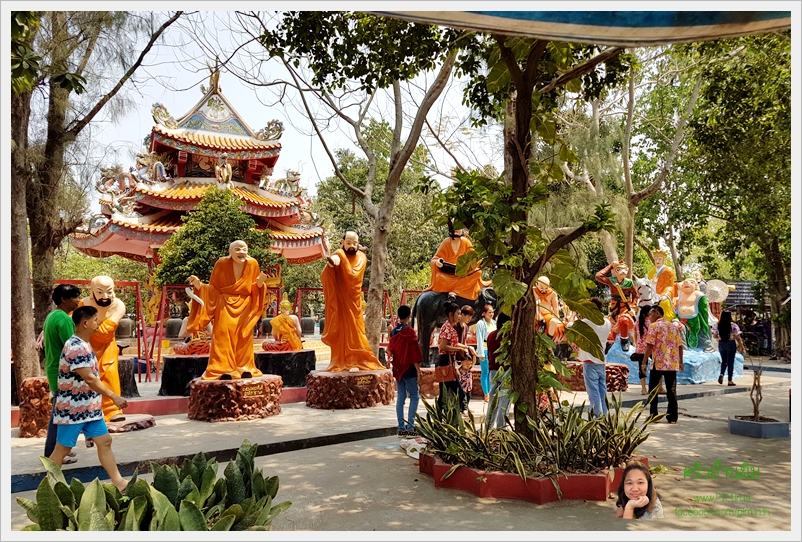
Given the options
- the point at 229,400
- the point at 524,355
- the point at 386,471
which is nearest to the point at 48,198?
the point at 229,400

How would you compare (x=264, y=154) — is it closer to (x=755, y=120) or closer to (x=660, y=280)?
(x=660, y=280)

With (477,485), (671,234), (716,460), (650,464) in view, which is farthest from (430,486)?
(671,234)

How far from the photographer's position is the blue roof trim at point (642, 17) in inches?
118

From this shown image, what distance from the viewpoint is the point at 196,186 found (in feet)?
62.6

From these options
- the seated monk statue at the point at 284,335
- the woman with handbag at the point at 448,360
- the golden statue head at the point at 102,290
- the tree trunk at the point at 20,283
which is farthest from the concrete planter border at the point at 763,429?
the tree trunk at the point at 20,283

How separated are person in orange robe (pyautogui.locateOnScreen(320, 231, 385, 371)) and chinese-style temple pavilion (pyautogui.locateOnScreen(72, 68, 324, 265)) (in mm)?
8686

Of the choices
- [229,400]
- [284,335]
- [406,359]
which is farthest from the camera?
[284,335]

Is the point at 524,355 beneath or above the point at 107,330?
beneath

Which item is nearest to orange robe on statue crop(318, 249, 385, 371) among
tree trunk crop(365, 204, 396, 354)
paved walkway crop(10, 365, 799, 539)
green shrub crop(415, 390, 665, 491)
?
paved walkway crop(10, 365, 799, 539)

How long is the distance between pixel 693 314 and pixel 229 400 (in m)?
9.42

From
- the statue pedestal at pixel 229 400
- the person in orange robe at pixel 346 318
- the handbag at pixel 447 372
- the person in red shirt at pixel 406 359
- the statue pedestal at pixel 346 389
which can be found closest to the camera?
the handbag at pixel 447 372

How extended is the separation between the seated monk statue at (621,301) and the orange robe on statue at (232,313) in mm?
6490
